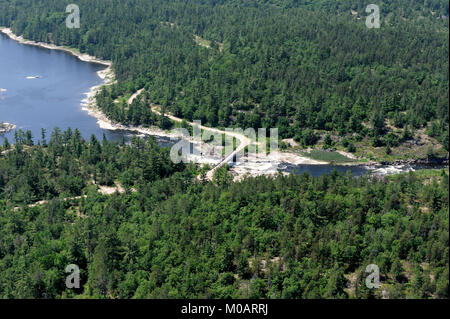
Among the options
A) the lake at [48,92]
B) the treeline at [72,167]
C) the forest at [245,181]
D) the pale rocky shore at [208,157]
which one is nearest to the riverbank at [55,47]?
the lake at [48,92]

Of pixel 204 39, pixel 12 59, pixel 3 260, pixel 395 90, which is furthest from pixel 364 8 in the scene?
pixel 3 260

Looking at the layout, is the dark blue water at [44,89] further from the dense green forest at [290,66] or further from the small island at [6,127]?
the dense green forest at [290,66]

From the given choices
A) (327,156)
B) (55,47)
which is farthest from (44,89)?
(327,156)

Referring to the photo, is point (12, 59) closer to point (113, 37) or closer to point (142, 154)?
point (113, 37)

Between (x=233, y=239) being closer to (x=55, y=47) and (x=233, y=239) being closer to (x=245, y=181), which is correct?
(x=245, y=181)

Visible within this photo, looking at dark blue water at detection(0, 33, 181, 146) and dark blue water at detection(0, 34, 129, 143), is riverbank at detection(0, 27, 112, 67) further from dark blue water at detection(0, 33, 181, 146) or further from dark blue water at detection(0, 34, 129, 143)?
dark blue water at detection(0, 34, 129, 143)

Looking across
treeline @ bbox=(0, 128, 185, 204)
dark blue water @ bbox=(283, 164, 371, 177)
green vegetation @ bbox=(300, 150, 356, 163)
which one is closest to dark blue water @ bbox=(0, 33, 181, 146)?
treeline @ bbox=(0, 128, 185, 204)
